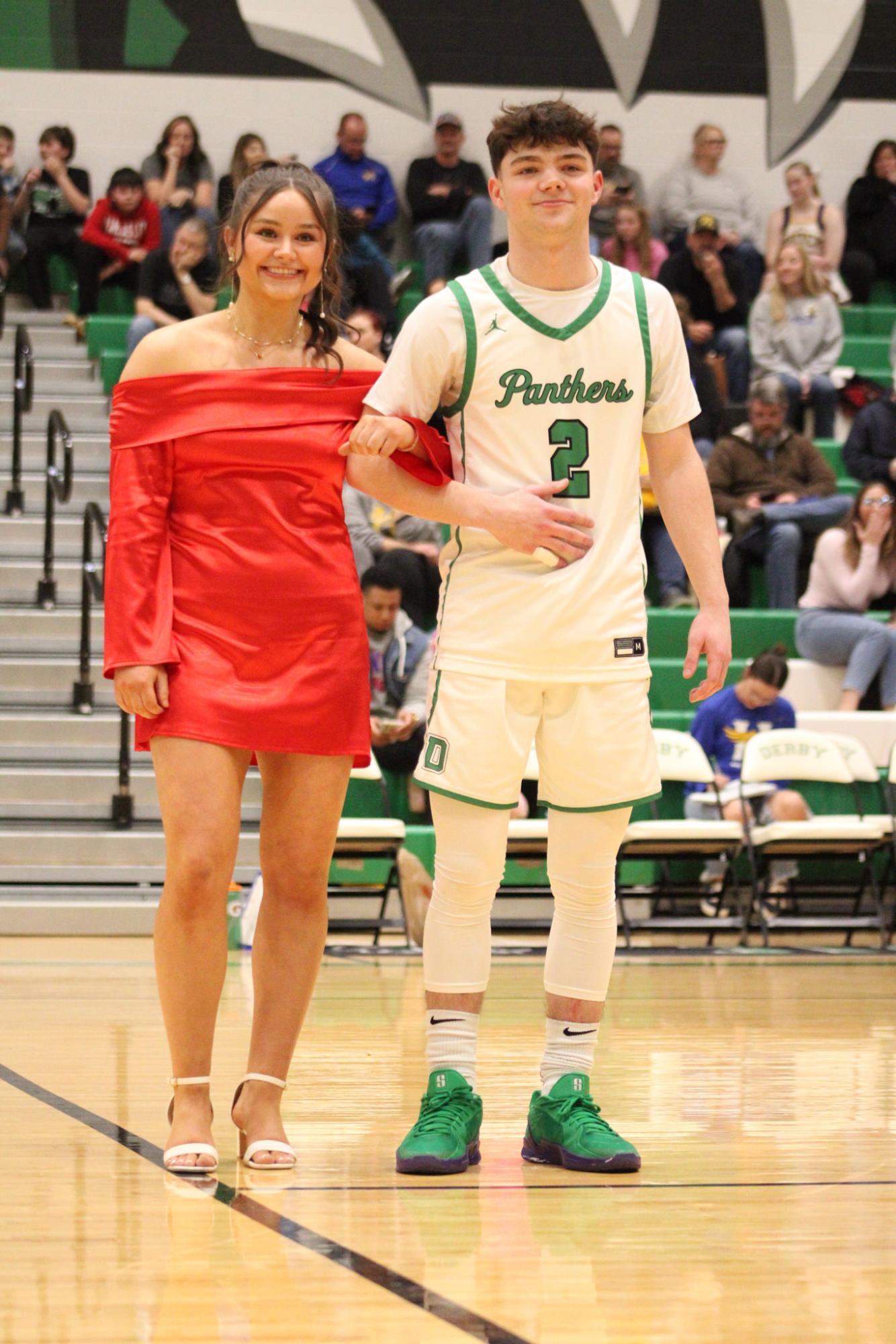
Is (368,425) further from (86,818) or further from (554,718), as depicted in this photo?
(86,818)

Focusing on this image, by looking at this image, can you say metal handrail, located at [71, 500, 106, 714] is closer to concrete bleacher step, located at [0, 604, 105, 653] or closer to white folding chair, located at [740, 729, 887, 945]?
concrete bleacher step, located at [0, 604, 105, 653]

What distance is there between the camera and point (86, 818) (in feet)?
27.7

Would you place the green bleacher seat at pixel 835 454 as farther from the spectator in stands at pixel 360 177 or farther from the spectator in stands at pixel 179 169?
Answer: the spectator in stands at pixel 179 169

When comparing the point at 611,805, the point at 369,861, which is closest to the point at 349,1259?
the point at 611,805

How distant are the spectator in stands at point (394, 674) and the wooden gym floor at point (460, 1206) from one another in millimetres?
3184

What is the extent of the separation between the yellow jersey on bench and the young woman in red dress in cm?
8

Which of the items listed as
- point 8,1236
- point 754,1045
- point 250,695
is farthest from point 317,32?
point 8,1236

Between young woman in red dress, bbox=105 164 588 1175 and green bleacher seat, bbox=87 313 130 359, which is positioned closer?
young woman in red dress, bbox=105 164 588 1175

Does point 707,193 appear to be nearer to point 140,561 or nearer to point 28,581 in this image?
point 28,581

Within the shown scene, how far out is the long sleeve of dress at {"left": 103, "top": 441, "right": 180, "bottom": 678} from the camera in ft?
10.6

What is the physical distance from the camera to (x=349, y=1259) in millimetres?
2572

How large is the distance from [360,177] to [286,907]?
9526mm

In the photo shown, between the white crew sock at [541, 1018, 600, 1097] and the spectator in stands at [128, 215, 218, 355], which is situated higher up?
the spectator in stands at [128, 215, 218, 355]

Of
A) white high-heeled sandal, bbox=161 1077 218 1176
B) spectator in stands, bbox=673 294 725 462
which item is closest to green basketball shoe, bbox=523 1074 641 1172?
white high-heeled sandal, bbox=161 1077 218 1176
